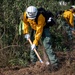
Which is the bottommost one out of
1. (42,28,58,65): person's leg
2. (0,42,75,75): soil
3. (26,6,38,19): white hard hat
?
(0,42,75,75): soil

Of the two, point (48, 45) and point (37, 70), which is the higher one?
point (48, 45)

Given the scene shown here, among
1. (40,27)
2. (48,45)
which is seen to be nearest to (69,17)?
(48,45)

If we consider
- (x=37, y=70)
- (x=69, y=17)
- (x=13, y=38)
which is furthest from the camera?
(x=69, y=17)

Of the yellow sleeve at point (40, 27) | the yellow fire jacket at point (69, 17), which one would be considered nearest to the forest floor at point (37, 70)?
the yellow sleeve at point (40, 27)

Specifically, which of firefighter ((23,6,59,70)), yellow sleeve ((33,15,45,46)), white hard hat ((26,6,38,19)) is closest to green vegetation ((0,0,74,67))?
firefighter ((23,6,59,70))

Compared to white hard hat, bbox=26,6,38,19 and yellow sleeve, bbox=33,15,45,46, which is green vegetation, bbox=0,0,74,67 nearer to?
yellow sleeve, bbox=33,15,45,46

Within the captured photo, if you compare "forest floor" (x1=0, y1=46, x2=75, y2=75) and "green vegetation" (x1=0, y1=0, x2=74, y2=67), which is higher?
"green vegetation" (x1=0, y1=0, x2=74, y2=67)

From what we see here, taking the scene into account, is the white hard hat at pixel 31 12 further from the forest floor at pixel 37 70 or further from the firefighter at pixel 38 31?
the forest floor at pixel 37 70

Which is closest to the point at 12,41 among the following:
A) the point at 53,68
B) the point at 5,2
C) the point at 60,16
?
the point at 5,2

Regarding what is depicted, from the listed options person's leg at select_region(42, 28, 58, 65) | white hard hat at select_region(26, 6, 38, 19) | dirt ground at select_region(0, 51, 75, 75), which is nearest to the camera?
white hard hat at select_region(26, 6, 38, 19)

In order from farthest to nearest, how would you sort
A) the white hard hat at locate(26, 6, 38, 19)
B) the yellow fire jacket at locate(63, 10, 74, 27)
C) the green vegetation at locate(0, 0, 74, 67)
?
the yellow fire jacket at locate(63, 10, 74, 27)
the green vegetation at locate(0, 0, 74, 67)
the white hard hat at locate(26, 6, 38, 19)

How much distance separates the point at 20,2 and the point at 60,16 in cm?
175

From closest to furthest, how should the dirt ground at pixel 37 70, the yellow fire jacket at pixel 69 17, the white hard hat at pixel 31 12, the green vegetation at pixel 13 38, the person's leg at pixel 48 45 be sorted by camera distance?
the white hard hat at pixel 31 12
the dirt ground at pixel 37 70
the person's leg at pixel 48 45
the green vegetation at pixel 13 38
the yellow fire jacket at pixel 69 17

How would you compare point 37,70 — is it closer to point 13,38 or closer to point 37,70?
point 37,70
